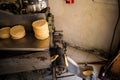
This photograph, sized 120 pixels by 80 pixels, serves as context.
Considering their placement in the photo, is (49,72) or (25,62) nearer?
(25,62)

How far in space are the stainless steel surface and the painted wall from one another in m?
0.80

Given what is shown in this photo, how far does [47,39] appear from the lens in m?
1.54

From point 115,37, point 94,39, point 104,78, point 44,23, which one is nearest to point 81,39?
point 94,39

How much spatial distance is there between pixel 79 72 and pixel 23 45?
60 cm

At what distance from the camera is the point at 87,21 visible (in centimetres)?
227

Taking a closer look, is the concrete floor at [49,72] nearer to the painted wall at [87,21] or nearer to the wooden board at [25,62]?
the painted wall at [87,21]

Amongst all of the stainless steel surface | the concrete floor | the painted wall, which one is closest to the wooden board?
the stainless steel surface

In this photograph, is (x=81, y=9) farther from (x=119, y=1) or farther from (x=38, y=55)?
(x=38, y=55)

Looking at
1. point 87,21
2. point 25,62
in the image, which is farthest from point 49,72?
point 87,21

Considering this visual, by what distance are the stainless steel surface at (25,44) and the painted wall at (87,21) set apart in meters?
0.80

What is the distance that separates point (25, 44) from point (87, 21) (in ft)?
3.55

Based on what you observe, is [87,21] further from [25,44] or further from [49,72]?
[25,44]

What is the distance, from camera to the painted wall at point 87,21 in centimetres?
211

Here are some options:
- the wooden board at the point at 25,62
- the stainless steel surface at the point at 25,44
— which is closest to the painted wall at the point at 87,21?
the stainless steel surface at the point at 25,44
